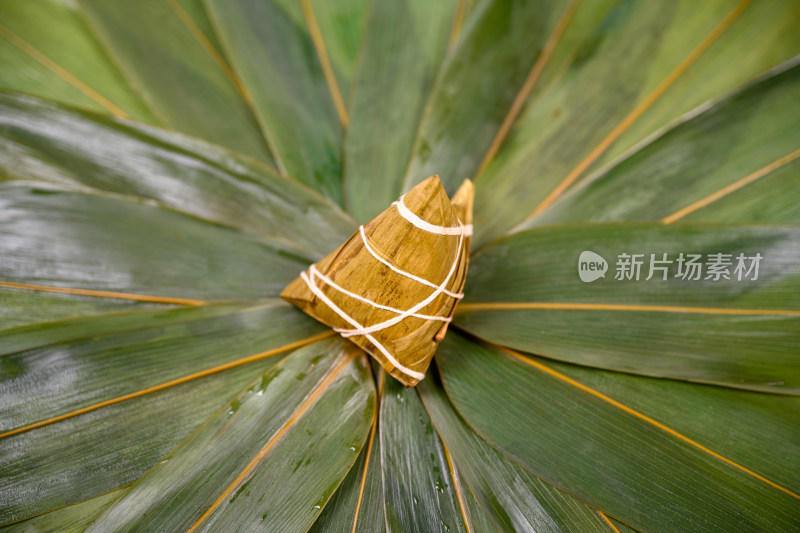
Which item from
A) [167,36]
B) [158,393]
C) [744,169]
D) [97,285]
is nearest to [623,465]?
[744,169]

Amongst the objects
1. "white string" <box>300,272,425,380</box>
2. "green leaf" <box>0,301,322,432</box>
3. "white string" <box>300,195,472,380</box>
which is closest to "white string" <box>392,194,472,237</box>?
"white string" <box>300,195,472,380</box>

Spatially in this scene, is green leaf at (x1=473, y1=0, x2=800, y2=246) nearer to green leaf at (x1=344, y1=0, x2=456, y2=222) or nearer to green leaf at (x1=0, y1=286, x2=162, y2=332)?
green leaf at (x1=344, y1=0, x2=456, y2=222)

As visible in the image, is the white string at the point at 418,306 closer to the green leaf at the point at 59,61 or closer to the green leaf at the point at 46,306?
the green leaf at the point at 46,306

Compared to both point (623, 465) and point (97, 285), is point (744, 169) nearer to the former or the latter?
point (623, 465)

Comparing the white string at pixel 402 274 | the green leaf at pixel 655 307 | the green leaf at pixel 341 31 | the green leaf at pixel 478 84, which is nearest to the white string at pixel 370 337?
the white string at pixel 402 274

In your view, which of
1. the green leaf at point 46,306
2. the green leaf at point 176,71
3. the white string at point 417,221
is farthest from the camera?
the green leaf at point 176,71
